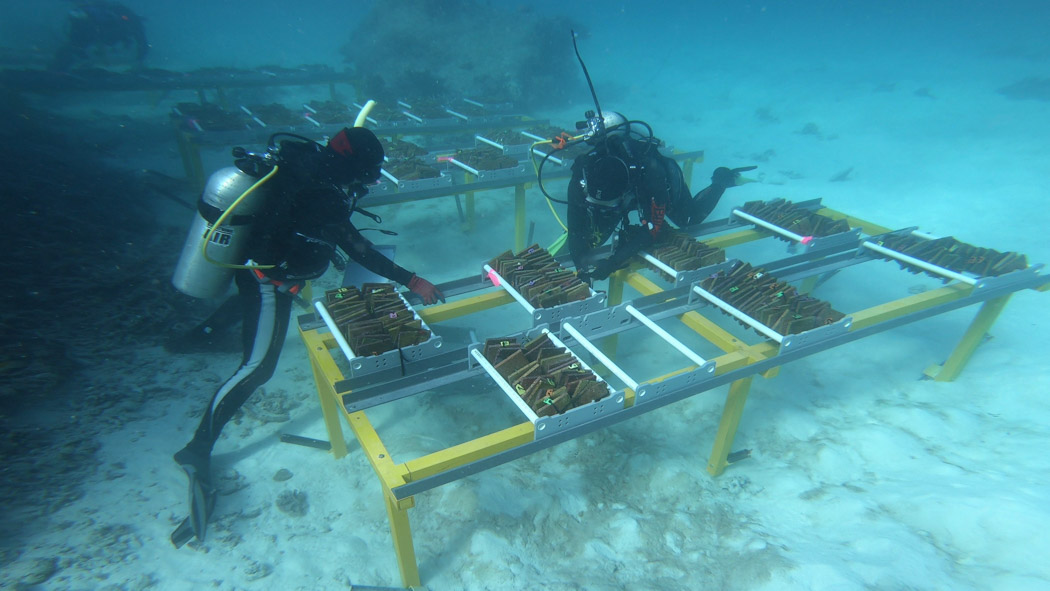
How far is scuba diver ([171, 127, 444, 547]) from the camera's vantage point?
138 inches

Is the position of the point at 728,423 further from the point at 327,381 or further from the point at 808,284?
the point at 808,284

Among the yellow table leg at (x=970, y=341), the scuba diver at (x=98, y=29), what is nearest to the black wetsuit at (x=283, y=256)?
the yellow table leg at (x=970, y=341)

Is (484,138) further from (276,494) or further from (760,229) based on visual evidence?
(276,494)

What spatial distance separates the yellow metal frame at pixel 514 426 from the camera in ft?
8.57

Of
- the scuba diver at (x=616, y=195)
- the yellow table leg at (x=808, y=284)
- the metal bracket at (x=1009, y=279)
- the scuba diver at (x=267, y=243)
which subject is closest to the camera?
the scuba diver at (x=267, y=243)

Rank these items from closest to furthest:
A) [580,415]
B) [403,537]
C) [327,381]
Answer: [580,415] → [403,537] → [327,381]

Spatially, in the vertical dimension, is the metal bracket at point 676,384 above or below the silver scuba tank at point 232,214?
below

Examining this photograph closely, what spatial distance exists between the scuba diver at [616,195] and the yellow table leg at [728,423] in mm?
1641

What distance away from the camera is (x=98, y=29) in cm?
1747

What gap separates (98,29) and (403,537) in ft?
79.6

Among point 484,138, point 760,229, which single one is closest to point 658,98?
point 484,138

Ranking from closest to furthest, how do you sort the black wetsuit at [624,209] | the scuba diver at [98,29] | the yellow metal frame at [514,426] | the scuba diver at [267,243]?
the yellow metal frame at [514,426], the scuba diver at [267,243], the black wetsuit at [624,209], the scuba diver at [98,29]

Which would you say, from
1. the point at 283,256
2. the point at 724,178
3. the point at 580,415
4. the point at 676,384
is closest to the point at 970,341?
the point at 724,178

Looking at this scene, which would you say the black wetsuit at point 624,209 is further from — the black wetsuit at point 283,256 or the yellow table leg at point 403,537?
the yellow table leg at point 403,537
